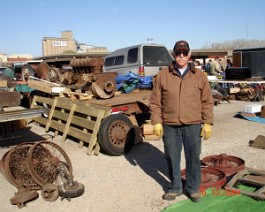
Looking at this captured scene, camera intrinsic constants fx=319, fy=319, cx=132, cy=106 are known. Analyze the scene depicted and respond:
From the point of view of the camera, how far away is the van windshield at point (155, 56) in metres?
10.4

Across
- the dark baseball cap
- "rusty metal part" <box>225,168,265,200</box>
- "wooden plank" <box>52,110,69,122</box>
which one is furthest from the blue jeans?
"wooden plank" <box>52,110,69,122</box>

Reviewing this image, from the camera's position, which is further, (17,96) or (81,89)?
(81,89)

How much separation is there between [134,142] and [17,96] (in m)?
2.53

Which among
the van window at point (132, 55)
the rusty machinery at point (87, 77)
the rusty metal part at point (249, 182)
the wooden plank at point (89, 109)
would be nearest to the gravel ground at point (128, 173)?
the rusty metal part at point (249, 182)

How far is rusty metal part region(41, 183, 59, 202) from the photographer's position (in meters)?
4.35

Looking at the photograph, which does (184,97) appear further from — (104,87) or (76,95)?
(76,95)

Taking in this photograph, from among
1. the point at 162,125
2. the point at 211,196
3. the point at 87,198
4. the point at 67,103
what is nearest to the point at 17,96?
the point at 67,103

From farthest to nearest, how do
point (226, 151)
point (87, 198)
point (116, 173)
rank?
point (226, 151) < point (116, 173) < point (87, 198)

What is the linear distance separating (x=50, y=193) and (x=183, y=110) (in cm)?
215

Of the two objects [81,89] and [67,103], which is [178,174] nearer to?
[67,103]

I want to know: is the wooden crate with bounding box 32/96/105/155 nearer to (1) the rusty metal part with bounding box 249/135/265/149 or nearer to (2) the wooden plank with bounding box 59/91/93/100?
(2) the wooden plank with bounding box 59/91/93/100

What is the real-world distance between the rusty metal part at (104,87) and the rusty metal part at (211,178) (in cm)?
306

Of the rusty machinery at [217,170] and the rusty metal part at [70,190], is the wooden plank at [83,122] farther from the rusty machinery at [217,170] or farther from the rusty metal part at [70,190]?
the rusty machinery at [217,170]

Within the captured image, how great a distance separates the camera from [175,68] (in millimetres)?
3936
